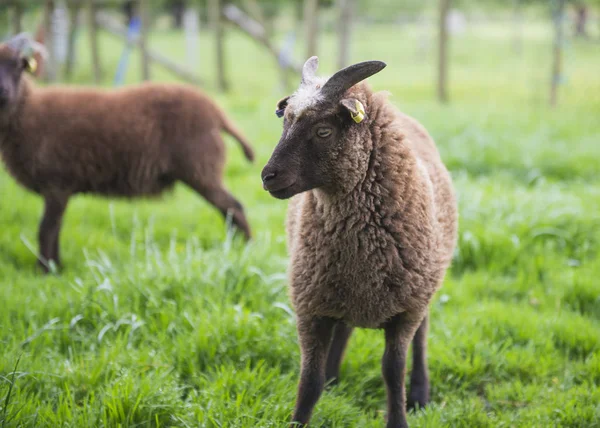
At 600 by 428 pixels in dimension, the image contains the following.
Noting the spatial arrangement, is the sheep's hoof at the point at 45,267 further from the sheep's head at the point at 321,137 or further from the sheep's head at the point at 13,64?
the sheep's head at the point at 321,137

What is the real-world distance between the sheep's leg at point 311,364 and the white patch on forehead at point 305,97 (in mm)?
1002

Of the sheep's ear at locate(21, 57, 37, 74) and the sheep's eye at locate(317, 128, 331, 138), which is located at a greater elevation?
the sheep's ear at locate(21, 57, 37, 74)

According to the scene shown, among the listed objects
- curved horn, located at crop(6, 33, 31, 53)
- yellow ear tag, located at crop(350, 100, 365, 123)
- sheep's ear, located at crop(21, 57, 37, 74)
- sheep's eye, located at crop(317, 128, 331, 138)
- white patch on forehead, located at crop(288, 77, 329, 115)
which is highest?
curved horn, located at crop(6, 33, 31, 53)

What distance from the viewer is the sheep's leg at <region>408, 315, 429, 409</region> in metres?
3.31

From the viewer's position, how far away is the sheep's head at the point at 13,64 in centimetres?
498

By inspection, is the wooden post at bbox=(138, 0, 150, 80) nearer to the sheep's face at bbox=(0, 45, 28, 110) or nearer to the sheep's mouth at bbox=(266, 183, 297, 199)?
the sheep's face at bbox=(0, 45, 28, 110)

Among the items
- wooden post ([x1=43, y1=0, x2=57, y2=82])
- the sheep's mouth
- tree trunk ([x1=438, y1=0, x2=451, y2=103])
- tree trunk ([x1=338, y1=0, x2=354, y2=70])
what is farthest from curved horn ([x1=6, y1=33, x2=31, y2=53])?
wooden post ([x1=43, y1=0, x2=57, y2=82])

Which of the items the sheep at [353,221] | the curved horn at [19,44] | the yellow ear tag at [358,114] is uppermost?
→ the curved horn at [19,44]

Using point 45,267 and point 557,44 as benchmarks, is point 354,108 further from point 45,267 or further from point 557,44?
point 557,44

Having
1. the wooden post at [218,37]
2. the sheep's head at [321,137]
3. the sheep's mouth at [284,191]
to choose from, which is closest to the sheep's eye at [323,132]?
the sheep's head at [321,137]

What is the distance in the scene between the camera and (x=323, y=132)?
2576 millimetres

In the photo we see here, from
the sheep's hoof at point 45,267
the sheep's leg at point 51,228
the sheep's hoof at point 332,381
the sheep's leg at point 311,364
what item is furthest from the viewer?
→ the sheep's leg at point 51,228

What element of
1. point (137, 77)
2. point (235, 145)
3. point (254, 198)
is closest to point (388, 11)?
point (137, 77)

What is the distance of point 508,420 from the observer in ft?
9.96
